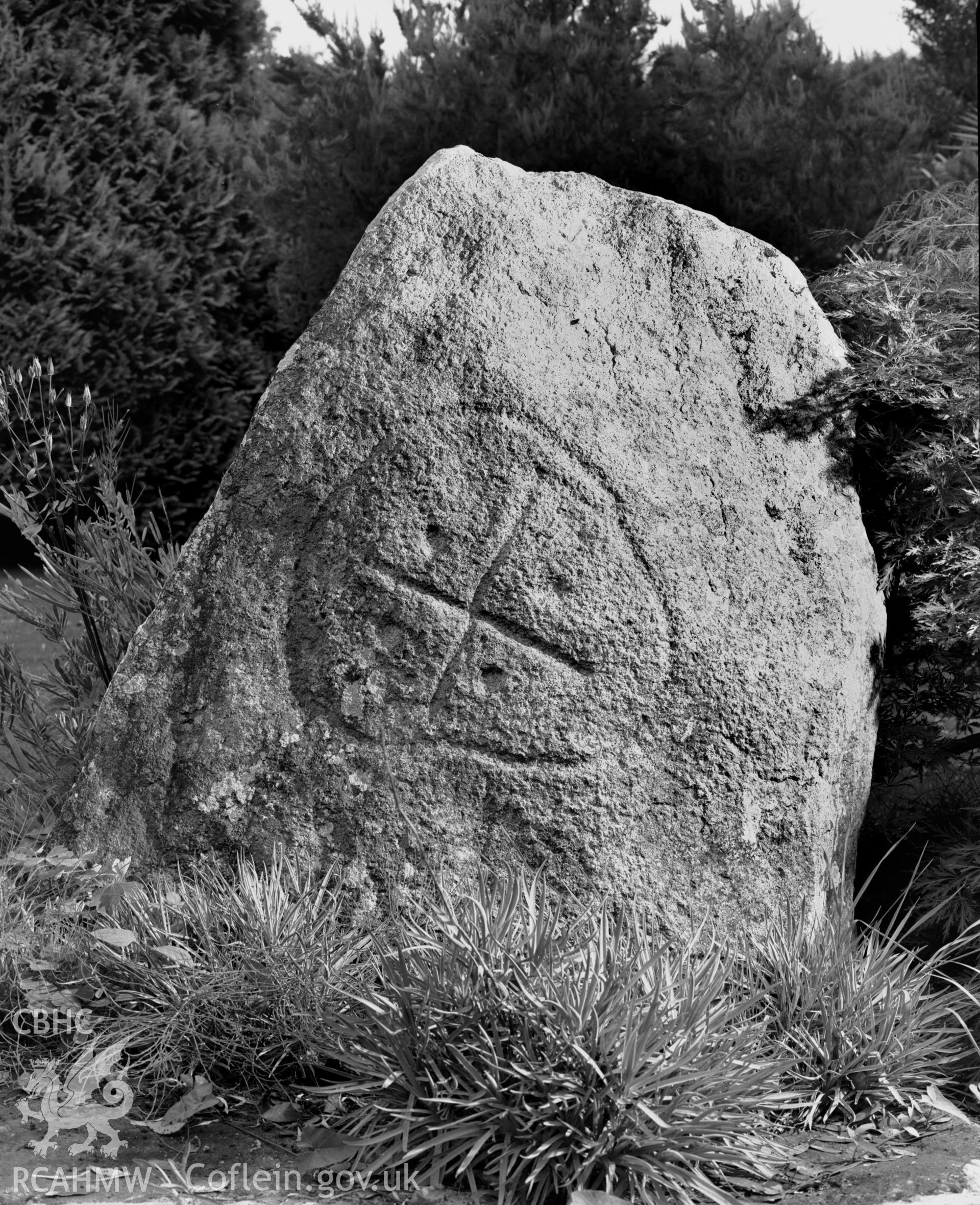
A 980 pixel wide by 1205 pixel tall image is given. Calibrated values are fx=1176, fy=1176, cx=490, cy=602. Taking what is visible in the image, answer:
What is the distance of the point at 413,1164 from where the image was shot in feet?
7.62

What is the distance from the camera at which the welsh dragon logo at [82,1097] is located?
244 centimetres

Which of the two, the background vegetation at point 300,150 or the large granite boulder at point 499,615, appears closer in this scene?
the large granite boulder at point 499,615

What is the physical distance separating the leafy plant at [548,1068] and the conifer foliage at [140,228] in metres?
6.06

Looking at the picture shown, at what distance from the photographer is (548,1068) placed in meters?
2.23

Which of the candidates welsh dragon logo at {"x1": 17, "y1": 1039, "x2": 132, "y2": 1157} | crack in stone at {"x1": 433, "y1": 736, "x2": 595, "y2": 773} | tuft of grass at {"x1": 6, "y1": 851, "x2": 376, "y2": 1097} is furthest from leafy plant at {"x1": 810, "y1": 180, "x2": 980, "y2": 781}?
welsh dragon logo at {"x1": 17, "y1": 1039, "x2": 132, "y2": 1157}

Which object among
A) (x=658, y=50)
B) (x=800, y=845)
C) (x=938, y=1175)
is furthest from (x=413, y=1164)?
(x=658, y=50)

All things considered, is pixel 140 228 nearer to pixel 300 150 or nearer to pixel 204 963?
pixel 300 150

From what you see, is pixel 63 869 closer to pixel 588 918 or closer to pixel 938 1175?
pixel 588 918

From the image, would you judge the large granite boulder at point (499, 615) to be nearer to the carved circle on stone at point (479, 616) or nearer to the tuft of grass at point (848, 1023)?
the carved circle on stone at point (479, 616)

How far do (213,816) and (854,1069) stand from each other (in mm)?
1608

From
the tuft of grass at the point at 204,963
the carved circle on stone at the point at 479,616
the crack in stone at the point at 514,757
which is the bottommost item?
the tuft of grass at the point at 204,963

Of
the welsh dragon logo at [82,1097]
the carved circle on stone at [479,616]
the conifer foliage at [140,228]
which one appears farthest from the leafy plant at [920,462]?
the conifer foliage at [140,228]

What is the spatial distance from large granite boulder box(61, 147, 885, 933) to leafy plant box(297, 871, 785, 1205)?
43 centimetres

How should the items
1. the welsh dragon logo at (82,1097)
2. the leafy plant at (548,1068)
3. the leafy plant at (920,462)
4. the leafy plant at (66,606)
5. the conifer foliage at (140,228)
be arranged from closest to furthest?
1. the leafy plant at (548,1068)
2. the welsh dragon logo at (82,1097)
3. the leafy plant at (920,462)
4. the leafy plant at (66,606)
5. the conifer foliage at (140,228)
